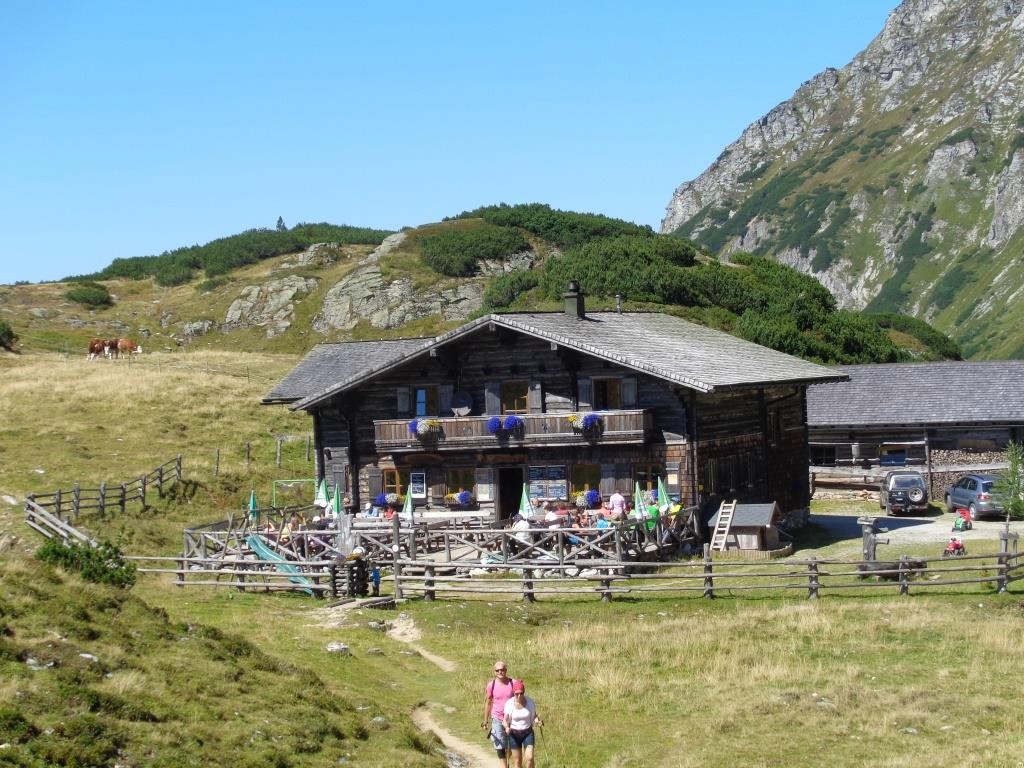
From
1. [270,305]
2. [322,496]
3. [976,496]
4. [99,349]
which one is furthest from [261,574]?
[270,305]

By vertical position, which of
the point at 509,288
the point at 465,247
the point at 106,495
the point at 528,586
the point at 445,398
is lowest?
the point at 528,586

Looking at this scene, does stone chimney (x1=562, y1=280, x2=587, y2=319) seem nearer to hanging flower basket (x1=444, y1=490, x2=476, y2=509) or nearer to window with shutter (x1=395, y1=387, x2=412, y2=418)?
window with shutter (x1=395, y1=387, x2=412, y2=418)

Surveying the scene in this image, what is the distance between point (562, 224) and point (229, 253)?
37327 mm

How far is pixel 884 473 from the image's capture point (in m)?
51.1

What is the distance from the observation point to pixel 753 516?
35.8 m

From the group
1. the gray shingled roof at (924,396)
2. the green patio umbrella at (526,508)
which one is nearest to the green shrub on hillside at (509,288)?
the gray shingled roof at (924,396)

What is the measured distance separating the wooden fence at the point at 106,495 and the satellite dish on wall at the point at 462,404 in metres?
12.3

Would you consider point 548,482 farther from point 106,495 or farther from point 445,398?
point 106,495

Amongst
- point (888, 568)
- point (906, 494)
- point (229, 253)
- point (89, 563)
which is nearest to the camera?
point (89, 563)

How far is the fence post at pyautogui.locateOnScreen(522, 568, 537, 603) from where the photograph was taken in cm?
2977

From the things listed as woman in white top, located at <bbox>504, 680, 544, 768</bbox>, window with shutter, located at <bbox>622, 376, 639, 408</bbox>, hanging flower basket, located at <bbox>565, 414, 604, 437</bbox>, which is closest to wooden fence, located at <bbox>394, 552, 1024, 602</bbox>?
hanging flower basket, located at <bbox>565, 414, 604, 437</bbox>

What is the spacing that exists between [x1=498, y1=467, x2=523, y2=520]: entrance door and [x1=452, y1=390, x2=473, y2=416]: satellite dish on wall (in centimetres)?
226

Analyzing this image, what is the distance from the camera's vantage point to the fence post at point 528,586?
2977 cm

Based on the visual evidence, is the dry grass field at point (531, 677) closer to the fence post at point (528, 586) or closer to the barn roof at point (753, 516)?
the fence post at point (528, 586)
